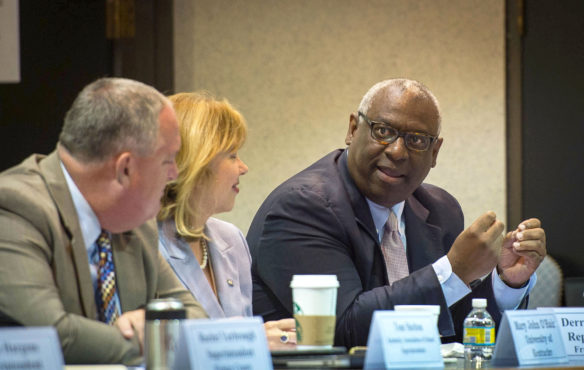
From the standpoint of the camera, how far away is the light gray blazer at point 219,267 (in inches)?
96.0

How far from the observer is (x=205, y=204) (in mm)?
2502

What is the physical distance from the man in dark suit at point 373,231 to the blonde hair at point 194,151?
10.8 inches

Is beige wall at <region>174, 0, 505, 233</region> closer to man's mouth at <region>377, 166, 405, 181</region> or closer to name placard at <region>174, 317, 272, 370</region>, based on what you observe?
man's mouth at <region>377, 166, 405, 181</region>

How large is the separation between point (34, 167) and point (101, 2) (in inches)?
82.7

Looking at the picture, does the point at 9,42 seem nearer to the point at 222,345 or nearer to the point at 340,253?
the point at 340,253

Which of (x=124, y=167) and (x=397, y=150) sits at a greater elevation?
(x=124, y=167)

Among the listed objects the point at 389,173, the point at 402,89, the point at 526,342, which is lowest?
the point at 526,342

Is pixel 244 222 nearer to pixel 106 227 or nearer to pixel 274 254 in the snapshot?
pixel 274 254

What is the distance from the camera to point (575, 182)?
14.4 ft

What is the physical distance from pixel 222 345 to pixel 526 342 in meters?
0.71

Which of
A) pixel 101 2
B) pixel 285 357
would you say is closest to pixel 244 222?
pixel 101 2

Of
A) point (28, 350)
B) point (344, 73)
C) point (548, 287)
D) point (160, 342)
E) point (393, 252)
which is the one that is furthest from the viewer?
point (344, 73)

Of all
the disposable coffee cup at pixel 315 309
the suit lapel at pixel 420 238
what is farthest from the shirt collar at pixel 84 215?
the suit lapel at pixel 420 238

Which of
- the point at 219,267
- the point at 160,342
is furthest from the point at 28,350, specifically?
the point at 219,267
